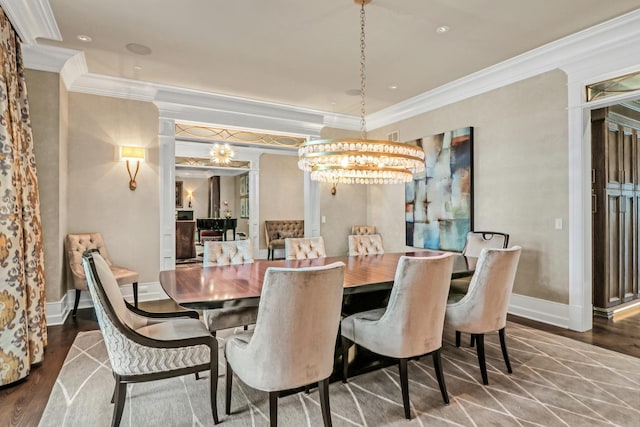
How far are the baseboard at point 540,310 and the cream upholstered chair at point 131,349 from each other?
3491mm

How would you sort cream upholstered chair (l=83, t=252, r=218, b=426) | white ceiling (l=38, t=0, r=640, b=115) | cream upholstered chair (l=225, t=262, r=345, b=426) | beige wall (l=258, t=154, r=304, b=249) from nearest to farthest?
cream upholstered chair (l=225, t=262, r=345, b=426) → cream upholstered chair (l=83, t=252, r=218, b=426) → white ceiling (l=38, t=0, r=640, b=115) → beige wall (l=258, t=154, r=304, b=249)

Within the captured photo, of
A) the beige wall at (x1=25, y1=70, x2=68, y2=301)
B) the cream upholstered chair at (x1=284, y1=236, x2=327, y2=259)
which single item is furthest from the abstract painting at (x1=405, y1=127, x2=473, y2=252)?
the beige wall at (x1=25, y1=70, x2=68, y2=301)

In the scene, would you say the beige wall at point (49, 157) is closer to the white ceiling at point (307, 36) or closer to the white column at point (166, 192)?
the white ceiling at point (307, 36)

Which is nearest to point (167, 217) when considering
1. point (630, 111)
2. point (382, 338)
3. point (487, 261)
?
point (382, 338)

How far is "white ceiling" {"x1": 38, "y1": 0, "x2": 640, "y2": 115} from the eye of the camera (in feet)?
9.32

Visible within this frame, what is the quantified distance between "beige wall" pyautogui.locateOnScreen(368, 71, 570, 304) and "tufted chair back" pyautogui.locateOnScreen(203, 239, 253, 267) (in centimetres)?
297

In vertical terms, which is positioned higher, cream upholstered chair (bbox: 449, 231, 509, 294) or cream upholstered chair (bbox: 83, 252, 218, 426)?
cream upholstered chair (bbox: 449, 231, 509, 294)

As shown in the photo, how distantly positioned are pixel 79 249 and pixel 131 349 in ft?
9.51

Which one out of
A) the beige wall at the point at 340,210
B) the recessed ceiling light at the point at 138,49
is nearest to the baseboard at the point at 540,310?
the beige wall at the point at 340,210

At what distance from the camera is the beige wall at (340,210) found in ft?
20.0

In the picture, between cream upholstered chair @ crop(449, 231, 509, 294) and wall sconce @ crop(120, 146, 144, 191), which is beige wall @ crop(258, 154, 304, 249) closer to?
wall sconce @ crop(120, 146, 144, 191)

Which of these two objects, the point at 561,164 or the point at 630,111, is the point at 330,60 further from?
the point at 630,111

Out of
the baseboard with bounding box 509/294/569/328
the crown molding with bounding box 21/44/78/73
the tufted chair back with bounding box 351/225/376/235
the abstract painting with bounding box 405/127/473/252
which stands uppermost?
the crown molding with bounding box 21/44/78/73

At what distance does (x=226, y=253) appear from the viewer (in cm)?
327
